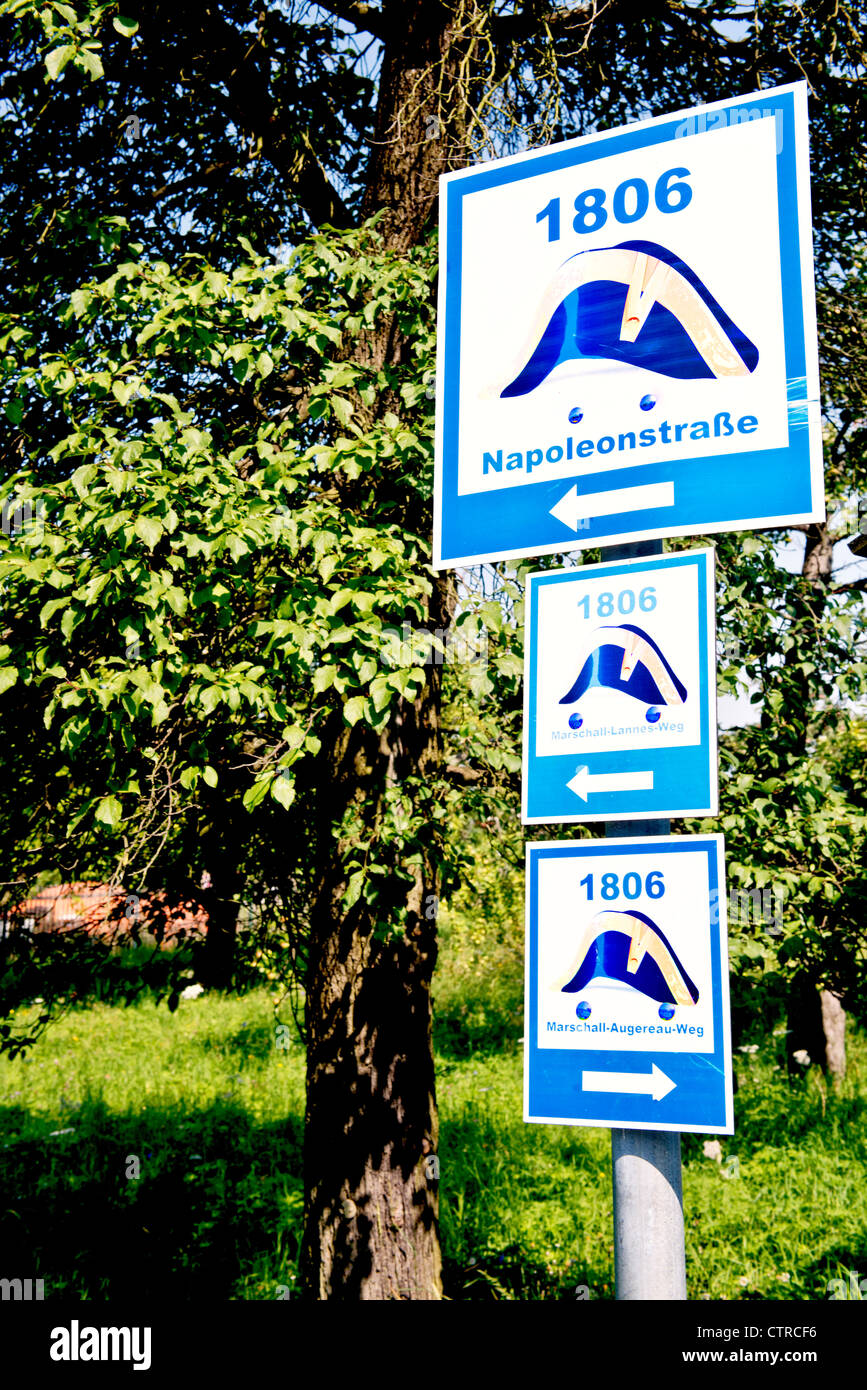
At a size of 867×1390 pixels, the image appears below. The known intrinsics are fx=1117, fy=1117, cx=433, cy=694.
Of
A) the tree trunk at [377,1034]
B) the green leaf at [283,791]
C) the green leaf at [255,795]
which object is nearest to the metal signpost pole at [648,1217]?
the green leaf at [283,791]

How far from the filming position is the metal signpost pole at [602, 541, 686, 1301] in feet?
6.30

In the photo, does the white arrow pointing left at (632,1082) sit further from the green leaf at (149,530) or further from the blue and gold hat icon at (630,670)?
the green leaf at (149,530)

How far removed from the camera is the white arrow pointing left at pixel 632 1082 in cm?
188

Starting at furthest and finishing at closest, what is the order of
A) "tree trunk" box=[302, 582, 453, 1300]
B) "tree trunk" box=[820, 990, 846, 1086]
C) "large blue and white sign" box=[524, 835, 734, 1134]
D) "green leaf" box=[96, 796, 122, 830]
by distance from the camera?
"tree trunk" box=[820, 990, 846, 1086] → "tree trunk" box=[302, 582, 453, 1300] → "green leaf" box=[96, 796, 122, 830] → "large blue and white sign" box=[524, 835, 734, 1134]

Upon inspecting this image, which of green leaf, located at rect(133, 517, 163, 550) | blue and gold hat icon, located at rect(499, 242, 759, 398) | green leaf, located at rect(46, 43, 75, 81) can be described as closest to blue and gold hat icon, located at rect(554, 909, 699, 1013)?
blue and gold hat icon, located at rect(499, 242, 759, 398)

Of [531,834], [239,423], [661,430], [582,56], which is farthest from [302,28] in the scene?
[661,430]

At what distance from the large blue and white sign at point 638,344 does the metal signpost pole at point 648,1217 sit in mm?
1100

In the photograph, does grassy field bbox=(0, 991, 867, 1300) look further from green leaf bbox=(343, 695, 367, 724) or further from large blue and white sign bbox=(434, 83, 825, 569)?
large blue and white sign bbox=(434, 83, 825, 569)

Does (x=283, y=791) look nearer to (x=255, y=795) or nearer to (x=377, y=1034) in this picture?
(x=255, y=795)

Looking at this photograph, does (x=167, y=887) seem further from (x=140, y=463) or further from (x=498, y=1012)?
(x=498, y=1012)

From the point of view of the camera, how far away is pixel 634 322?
2219 millimetres

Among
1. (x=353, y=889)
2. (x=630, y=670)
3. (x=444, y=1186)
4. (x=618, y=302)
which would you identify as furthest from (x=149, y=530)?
(x=444, y=1186)

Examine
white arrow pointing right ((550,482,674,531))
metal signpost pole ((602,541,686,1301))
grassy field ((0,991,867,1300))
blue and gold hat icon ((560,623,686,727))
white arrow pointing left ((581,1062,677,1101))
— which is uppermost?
white arrow pointing right ((550,482,674,531))

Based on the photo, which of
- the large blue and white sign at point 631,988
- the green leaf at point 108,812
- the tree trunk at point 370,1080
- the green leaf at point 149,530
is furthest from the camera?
the tree trunk at point 370,1080
